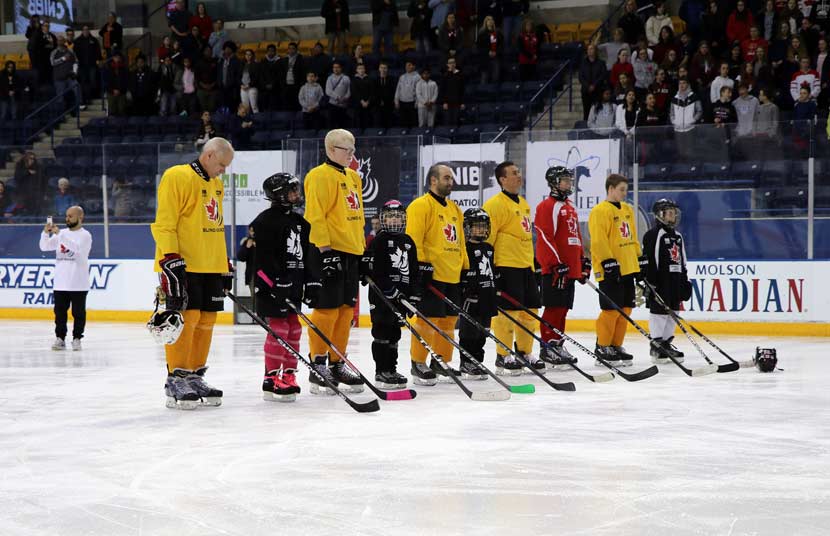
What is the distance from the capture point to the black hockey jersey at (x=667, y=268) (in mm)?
8484

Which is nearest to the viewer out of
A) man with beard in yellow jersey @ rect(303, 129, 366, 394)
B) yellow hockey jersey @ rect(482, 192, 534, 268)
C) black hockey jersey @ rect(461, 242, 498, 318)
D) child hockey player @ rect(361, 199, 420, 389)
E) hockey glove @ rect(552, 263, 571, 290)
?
man with beard in yellow jersey @ rect(303, 129, 366, 394)

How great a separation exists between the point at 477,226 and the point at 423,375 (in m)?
1.00

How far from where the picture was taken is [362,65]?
14.8 metres

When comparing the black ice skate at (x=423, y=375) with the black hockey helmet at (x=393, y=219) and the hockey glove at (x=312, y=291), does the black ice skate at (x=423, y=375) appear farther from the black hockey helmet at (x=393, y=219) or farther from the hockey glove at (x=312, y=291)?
the hockey glove at (x=312, y=291)

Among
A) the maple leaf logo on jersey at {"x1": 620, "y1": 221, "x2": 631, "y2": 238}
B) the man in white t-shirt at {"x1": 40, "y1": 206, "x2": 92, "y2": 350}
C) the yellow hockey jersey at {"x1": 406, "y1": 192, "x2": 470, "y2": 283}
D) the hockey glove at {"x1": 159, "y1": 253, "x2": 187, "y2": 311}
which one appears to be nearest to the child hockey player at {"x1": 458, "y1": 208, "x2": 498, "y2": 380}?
the yellow hockey jersey at {"x1": 406, "y1": 192, "x2": 470, "y2": 283}

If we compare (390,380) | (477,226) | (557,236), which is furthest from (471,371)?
(557,236)

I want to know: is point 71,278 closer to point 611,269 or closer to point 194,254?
point 194,254

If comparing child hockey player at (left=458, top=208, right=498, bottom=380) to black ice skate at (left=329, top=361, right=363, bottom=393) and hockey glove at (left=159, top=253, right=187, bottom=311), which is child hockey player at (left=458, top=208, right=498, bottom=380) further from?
hockey glove at (left=159, top=253, right=187, bottom=311)

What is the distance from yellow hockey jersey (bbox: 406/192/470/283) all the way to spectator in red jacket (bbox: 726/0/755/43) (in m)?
7.97

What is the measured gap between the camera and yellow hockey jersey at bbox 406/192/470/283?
22.4ft

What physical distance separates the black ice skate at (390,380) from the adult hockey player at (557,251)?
1.45 meters

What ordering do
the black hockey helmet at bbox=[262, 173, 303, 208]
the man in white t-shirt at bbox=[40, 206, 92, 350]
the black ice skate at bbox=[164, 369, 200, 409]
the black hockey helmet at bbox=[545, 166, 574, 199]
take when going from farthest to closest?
the man in white t-shirt at bbox=[40, 206, 92, 350] → the black hockey helmet at bbox=[545, 166, 574, 199] → the black hockey helmet at bbox=[262, 173, 303, 208] → the black ice skate at bbox=[164, 369, 200, 409]

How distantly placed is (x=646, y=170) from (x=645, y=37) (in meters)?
4.27

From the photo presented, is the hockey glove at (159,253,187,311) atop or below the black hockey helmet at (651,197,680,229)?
below
